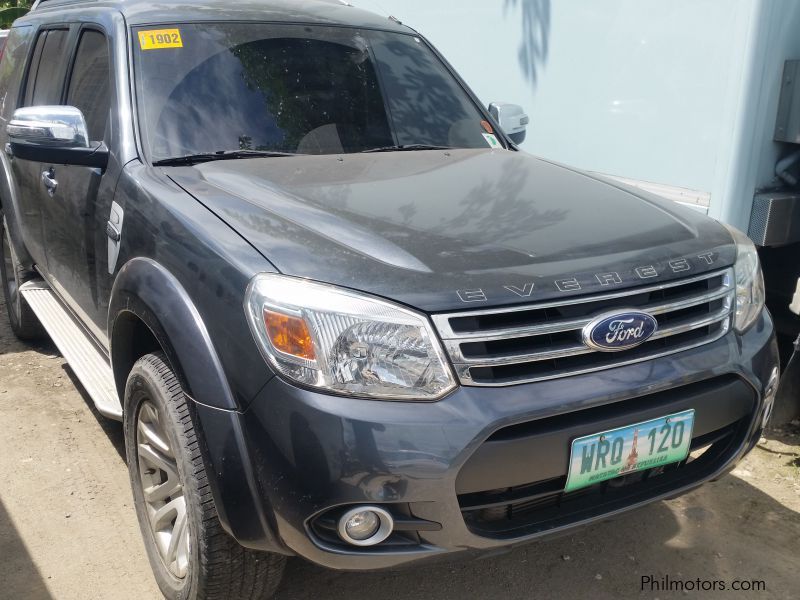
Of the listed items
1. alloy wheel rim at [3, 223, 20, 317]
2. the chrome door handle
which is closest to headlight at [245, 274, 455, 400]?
the chrome door handle

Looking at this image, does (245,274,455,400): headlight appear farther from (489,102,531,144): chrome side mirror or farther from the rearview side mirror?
(489,102,531,144): chrome side mirror

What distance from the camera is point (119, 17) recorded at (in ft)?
10.6

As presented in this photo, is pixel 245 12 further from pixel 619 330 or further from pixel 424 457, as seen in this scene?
pixel 424 457

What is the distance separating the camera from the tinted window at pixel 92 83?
125 inches

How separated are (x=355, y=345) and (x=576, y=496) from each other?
0.78 meters

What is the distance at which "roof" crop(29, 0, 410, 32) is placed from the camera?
3.24 meters

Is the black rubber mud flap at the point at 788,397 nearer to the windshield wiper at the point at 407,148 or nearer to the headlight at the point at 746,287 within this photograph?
the headlight at the point at 746,287

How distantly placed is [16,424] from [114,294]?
1.61 m

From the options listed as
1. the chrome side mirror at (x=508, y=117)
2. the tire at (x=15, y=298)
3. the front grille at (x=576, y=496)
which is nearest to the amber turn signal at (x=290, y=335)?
the front grille at (x=576, y=496)

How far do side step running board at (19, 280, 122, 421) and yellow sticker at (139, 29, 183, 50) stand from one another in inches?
47.9

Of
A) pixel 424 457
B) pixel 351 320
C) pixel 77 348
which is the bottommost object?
pixel 77 348

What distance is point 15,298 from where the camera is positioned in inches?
190

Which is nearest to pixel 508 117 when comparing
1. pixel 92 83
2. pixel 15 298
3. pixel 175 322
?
pixel 92 83

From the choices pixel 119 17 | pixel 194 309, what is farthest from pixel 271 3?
pixel 194 309
